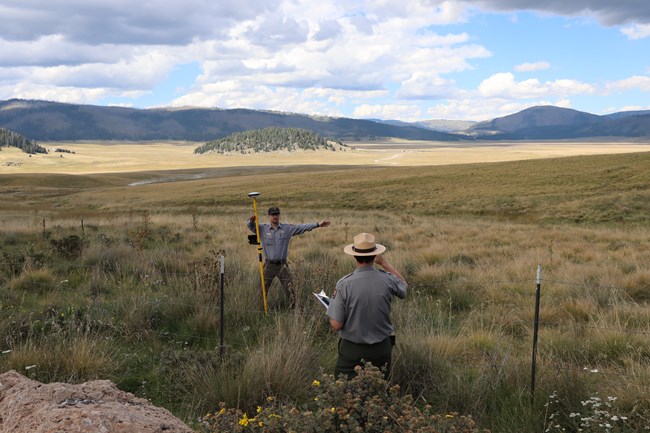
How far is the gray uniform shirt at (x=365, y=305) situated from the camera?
4801 millimetres

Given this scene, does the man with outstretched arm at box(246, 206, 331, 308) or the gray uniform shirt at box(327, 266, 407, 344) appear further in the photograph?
the man with outstretched arm at box(246, 206, 331, 308)

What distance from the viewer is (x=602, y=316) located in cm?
737

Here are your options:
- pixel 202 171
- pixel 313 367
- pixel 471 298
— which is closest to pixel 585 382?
pixel 313 367

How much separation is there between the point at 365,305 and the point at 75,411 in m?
2.53

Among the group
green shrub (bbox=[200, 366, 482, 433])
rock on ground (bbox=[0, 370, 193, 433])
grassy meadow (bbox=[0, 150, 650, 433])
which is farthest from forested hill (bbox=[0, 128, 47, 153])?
green shrub (bbox=[200, 366, 482, 433])

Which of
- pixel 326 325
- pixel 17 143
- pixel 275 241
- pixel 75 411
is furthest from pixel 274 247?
pixel 17 143

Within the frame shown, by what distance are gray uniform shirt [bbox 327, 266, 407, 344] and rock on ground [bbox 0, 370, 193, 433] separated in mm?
1945

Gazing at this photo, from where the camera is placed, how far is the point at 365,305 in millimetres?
4789

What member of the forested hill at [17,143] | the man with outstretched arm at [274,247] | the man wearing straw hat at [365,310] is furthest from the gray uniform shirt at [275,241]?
the forested hill at [17,143]

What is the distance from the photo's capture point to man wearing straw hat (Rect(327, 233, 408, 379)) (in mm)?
4809

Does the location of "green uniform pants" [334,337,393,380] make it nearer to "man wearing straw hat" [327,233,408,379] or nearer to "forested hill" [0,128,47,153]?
"man wearing straw hat" [327,233,408,379]

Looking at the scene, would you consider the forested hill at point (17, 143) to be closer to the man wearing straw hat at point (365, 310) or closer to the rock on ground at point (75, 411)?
the man wearing straw hat at point (365, 310)

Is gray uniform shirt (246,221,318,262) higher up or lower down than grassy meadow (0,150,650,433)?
higher up

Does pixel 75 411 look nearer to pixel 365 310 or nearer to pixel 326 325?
pixel 365 310
